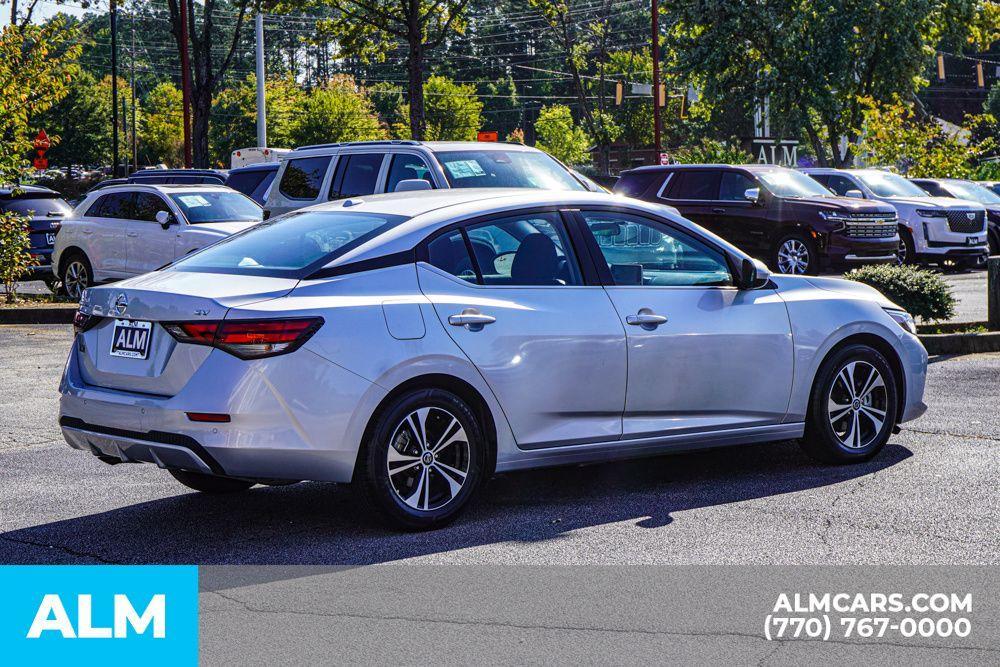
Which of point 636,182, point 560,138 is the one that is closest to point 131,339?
point 636,182

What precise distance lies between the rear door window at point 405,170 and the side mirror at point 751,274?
688cm

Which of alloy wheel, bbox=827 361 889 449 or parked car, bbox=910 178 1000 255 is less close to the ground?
parked car, bbox=910 178 1000 255

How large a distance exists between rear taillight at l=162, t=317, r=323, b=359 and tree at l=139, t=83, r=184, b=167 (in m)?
81.8

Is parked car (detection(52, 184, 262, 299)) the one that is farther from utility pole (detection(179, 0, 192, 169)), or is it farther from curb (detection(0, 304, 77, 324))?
utility pole (detection(179, 0, 192, 169))

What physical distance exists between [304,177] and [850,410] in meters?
8.80

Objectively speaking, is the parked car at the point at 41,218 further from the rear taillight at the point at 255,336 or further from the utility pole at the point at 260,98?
the utility pole at the point at 260,98

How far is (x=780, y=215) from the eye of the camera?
68.7 feet

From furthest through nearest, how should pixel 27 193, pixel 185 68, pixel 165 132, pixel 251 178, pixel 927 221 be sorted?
pixel 165 132 → pixel 185 68 → pixel 927 221 → pixel 251 178 → pixel 27 193

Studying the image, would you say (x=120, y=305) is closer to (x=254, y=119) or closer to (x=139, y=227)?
(x=139, y=227)

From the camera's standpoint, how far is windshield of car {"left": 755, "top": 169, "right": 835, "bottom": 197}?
69.7ft

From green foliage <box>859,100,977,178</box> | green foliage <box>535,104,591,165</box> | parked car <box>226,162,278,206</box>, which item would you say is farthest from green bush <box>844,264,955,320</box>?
green foliage <box>535,104,591,165</box>

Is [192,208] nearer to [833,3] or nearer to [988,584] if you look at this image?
[988,584]

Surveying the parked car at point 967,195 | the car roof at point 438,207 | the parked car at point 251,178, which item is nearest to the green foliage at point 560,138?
the parked car at point 967,195

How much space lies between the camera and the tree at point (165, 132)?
8762cm
